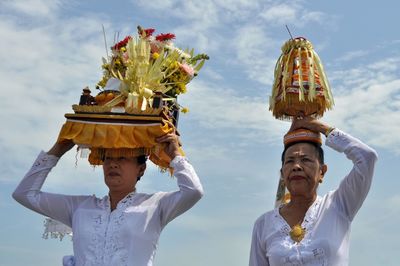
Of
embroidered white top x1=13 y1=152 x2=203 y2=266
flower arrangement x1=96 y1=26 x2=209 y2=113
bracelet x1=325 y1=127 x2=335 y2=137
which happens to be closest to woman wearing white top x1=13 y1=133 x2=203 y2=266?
embroidered white top x1=13 y1=152 x2=203 y2=266

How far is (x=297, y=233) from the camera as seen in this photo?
454 cm

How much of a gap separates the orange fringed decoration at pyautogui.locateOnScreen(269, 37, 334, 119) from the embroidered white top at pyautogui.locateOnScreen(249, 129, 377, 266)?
419 millimetres

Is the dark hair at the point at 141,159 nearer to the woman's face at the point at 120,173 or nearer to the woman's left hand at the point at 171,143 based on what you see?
the woman's face at the point at 120,173

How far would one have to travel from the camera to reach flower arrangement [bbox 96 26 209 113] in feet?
17.5

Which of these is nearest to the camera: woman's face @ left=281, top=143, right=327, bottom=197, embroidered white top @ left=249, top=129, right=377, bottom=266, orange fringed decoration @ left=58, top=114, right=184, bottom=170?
embroidered white top @ left=249, top=129, right=377, bottom=266

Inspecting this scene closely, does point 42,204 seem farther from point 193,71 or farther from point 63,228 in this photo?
point 193,71

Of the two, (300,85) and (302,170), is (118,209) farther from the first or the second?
(300,85)

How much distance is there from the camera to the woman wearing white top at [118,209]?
15.7 feet

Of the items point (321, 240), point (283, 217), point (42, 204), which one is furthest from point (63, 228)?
point (321, 240)

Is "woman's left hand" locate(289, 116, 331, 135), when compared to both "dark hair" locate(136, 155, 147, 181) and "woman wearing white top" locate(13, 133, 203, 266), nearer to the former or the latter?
"woman wearing white top" locate(13, 133, 203, 266)

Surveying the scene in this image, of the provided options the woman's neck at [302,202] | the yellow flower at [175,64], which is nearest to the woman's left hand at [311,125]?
the woman's neck at [302,202]

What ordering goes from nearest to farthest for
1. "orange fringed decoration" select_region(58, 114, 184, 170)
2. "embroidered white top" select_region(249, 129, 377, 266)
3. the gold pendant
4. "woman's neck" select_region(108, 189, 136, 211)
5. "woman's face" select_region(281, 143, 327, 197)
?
"embroidered white top" select_region(249, 129, 377, 266)
the gold pendant
"woman's face" select_region(281, 143, 327, 197)
"orange fringed decoration" select_region(58, 114, 184, 170)
"woman's neck" select_region(108, 189, 136, 211)

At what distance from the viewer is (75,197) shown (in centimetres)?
536

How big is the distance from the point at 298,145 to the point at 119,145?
1.42 metres
